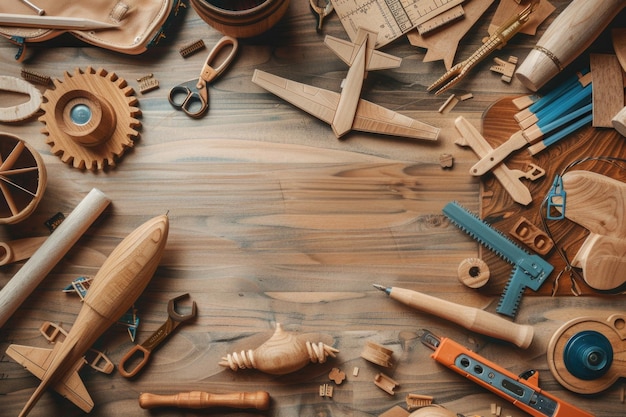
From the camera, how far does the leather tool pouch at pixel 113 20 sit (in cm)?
132

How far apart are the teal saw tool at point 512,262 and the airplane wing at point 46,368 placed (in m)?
0.97

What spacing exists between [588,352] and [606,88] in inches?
24.3

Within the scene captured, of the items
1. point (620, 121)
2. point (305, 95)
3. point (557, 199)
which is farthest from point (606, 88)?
point (305, 95)

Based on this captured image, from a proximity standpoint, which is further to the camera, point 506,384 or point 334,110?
point 334,110

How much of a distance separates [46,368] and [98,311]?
19 cm

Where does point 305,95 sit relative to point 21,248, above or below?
above

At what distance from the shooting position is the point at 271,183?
1.32 m

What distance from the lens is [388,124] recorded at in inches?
50.7

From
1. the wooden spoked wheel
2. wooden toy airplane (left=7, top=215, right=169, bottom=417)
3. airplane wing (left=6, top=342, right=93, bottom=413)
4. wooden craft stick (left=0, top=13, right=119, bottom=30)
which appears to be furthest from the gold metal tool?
airplane wing (left=6, top=342, right=93, bottom=413)

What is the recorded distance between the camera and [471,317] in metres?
1.21

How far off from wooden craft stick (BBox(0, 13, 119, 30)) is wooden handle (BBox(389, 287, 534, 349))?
0.99m

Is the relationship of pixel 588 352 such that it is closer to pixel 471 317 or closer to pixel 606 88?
pixel 471 317

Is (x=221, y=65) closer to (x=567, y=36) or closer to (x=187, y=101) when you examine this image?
(x=187, y=101)

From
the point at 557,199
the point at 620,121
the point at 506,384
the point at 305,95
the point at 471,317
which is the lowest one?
the point at 506,384
